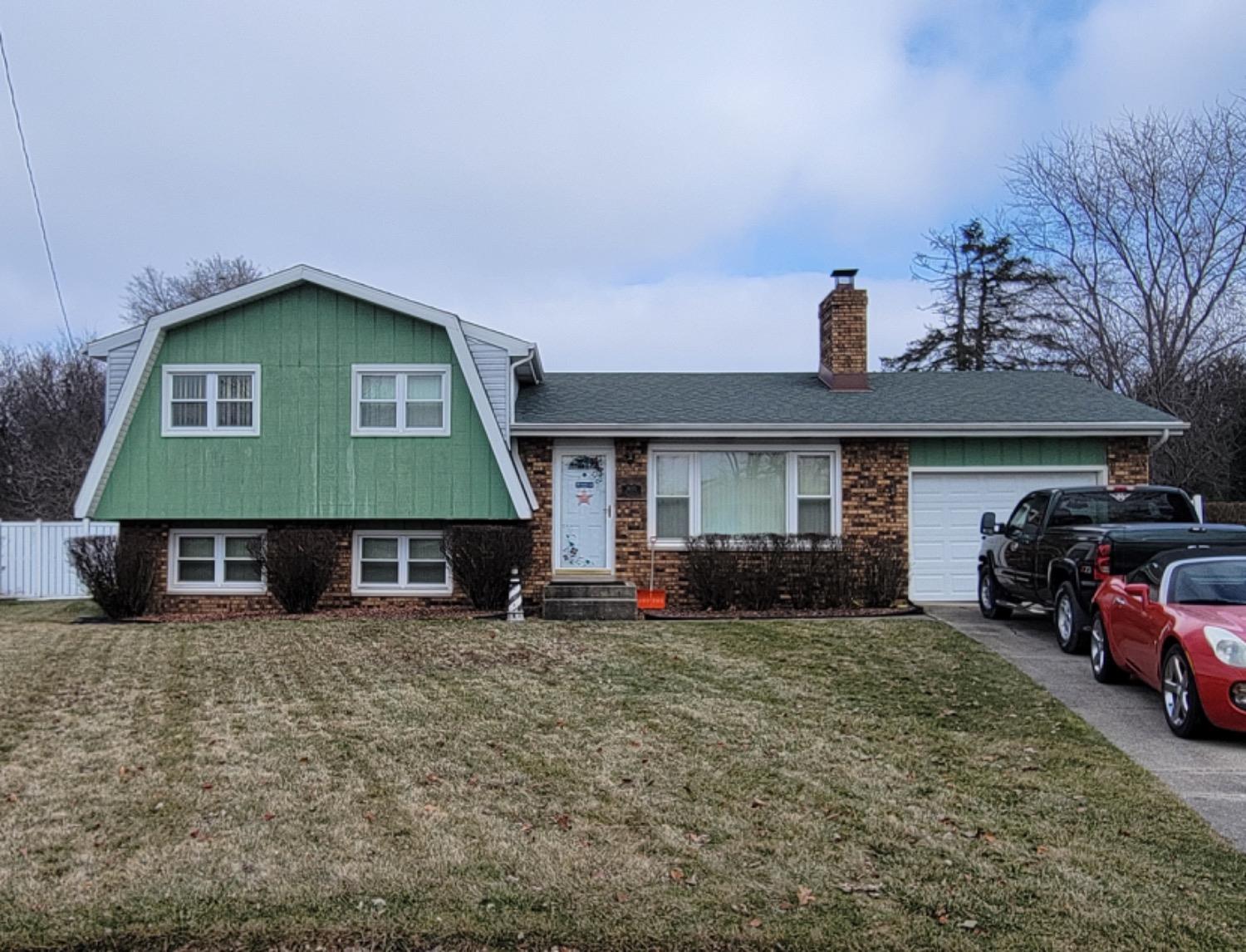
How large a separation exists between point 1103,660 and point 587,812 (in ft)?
18.2

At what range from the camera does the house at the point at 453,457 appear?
49.1 feet

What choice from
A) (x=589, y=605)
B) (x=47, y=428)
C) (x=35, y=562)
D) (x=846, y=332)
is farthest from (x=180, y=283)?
(x=589, y=605)

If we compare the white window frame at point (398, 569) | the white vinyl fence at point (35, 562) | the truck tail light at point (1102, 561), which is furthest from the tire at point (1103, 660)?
the white vinyl fence at point (35, 562)

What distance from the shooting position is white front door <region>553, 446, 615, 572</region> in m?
15.6

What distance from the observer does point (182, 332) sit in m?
15.3

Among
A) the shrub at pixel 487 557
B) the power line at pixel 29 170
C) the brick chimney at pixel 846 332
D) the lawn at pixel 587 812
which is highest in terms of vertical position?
the power line at pixel 29 170

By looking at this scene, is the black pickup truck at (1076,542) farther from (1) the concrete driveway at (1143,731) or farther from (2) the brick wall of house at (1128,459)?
(2) the brick wall of house at (1128,459)

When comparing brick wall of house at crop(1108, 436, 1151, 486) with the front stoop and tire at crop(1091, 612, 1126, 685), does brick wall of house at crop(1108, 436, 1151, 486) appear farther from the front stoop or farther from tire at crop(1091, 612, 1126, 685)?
the front stoop

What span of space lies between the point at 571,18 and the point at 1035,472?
9128 mm

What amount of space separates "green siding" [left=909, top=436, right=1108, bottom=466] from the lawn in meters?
5.92

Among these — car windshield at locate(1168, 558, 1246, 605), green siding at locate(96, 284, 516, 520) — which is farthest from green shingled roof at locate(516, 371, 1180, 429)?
car windshield at locate(1168, 558, 1246, 605)

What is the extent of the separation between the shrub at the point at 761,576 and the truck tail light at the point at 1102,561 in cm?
501

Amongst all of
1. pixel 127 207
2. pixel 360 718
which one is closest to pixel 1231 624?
pixel 360 718

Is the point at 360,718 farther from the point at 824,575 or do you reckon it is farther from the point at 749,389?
the point at 749,389
